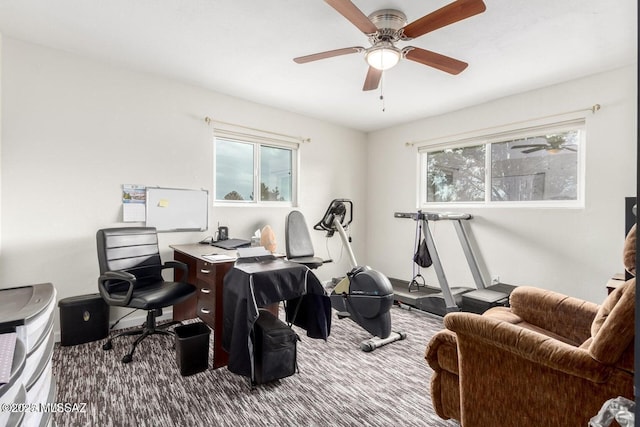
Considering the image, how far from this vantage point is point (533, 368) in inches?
49.3

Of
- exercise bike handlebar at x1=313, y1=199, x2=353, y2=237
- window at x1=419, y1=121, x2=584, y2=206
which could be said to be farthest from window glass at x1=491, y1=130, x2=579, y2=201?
exercise bike handlebar at x1=313, y1=199, x2=353, y2=237

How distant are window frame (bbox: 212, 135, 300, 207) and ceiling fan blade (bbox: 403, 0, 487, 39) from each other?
245cm

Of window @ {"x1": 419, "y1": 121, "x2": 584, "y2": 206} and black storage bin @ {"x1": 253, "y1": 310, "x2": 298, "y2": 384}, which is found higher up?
window @ {"x1": 419, "y1": 121, "x2": 584, "y2": 206}

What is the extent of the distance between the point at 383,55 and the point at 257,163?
234cm

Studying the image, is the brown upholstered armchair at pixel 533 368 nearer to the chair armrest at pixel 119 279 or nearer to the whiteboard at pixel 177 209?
the chair armrest at pixel 119 279

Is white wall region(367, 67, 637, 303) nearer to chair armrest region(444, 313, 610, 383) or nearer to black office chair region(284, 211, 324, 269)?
black office chair region(284, 211, 324, 269)

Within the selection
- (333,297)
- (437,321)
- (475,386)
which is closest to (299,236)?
(333,297)

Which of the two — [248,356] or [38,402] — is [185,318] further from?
[38,402]

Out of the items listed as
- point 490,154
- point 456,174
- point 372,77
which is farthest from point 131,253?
point 490,154

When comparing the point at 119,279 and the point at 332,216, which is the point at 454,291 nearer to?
the point at 332,216

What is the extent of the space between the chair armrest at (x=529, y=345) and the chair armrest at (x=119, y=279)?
2.22 m

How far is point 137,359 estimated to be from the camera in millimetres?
2373

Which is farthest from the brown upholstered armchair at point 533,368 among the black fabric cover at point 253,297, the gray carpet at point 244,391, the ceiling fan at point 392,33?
the ceiling fan at point 392,33

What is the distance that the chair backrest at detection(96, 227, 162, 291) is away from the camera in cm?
248
